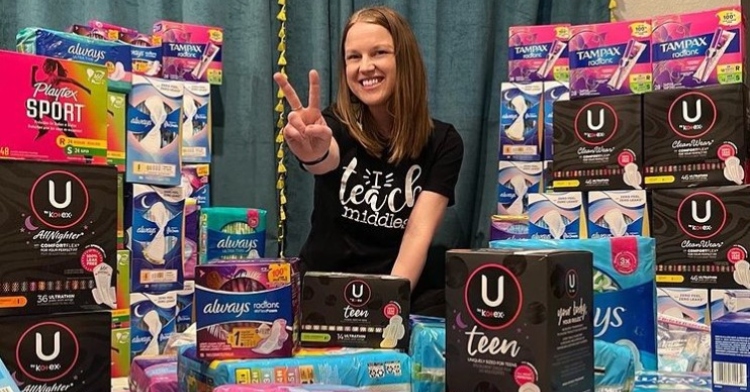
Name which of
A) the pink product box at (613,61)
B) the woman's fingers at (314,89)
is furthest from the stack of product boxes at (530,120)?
the woman's fingers at (314,89)

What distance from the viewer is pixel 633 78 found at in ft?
6.21

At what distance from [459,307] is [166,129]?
1.56 meters

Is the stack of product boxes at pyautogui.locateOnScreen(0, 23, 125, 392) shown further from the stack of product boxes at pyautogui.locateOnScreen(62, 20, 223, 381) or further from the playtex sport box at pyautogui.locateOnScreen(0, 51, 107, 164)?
the stack of product boxes at pyautogui.locateOnScreen(62, 20, 223, 381)

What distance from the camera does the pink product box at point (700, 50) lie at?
174 centimetres

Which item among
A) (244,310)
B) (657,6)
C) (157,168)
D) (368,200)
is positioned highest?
(657,6)

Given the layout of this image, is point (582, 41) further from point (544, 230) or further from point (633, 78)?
point (544, 230)

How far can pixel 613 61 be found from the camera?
1.92 meters

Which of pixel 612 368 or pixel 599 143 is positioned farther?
pixel 599 143

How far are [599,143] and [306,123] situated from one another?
685mm

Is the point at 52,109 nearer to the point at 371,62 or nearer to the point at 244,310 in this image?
the point at 244,310

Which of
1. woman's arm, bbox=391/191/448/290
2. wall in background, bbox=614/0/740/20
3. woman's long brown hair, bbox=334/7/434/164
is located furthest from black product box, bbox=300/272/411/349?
wall in background, bbox=614/0/740/20

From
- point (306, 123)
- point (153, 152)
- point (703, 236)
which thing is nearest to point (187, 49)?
point (153, 152)

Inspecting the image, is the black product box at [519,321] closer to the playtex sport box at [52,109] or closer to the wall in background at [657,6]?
the playtex sport box at [52,109]

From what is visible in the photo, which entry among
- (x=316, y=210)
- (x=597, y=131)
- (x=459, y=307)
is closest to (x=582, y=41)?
(x=597, y=131)
